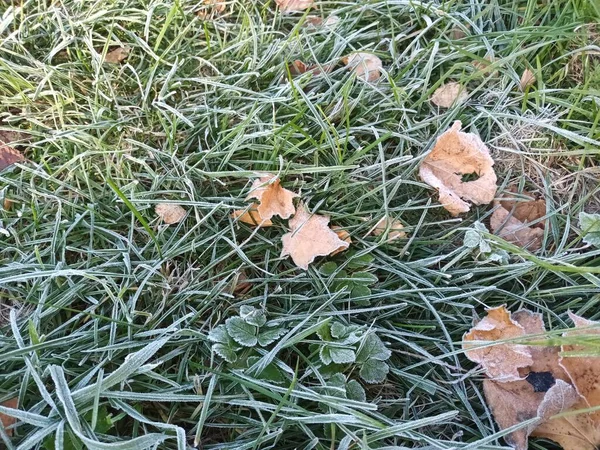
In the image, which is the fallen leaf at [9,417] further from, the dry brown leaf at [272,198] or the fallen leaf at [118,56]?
the fallen leaf at [118,56]

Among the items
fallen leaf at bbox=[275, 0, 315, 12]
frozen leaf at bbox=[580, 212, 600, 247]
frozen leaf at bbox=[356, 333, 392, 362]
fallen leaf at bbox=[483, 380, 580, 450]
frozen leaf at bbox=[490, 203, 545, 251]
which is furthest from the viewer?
fallen leaf at bbox=[275, 0, 315, 12]

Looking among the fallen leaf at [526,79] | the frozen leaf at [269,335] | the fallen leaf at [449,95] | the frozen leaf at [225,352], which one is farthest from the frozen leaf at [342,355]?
the fallen leaf at [526,79]

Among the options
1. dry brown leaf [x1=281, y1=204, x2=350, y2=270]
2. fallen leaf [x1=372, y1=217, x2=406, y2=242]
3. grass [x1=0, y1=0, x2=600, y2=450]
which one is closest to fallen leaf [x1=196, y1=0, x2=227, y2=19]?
grass [x1=0, y1=0, x2=600, y2=450]

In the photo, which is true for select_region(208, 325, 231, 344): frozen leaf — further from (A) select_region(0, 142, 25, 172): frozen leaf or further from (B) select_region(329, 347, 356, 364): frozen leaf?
(A) select_region(0, 142, 25, 172): frozen leaf

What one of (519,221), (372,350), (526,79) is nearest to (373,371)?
(372,350)

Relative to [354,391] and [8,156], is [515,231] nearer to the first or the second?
[354,391]

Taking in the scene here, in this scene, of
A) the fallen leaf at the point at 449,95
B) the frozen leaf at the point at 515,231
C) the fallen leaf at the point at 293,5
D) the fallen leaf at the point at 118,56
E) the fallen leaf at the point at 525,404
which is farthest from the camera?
the fallen leaf at the point at 293,5
